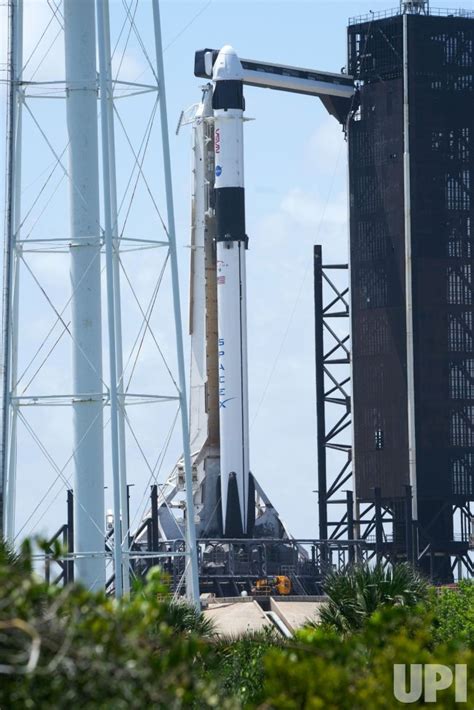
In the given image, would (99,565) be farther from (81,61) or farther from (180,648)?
(180,648)

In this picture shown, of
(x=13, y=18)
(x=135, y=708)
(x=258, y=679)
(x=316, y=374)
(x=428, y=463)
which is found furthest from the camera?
(x=316, y=374)

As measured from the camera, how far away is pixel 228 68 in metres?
68.1

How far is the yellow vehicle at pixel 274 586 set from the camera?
6331 centimetres

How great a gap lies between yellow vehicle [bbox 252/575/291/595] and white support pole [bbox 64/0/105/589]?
20.8m

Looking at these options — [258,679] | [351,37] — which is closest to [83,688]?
[258,679]

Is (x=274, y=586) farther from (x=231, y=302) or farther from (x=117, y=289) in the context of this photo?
(x=117, y=289)

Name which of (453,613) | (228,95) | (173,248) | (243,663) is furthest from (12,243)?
(228,95)

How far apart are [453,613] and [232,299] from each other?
74.2 ft

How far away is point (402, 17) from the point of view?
71.8 metres

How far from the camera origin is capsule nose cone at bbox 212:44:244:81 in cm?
6800

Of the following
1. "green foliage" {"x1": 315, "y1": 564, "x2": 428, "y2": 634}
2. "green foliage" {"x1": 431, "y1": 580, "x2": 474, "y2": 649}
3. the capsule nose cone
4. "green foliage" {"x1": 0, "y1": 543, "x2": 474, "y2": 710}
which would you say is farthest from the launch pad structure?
"green foliage" {"x1": 0, "y1": 543, "x2": 474, "y2": 710}

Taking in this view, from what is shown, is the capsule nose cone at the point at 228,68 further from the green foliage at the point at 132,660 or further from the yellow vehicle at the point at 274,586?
the green foliage at the point at 132,660

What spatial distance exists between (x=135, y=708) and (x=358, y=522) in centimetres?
5728

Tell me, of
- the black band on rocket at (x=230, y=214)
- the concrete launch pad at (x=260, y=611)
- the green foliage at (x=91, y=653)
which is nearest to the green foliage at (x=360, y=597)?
the green foliage at (x=91, y=653)
